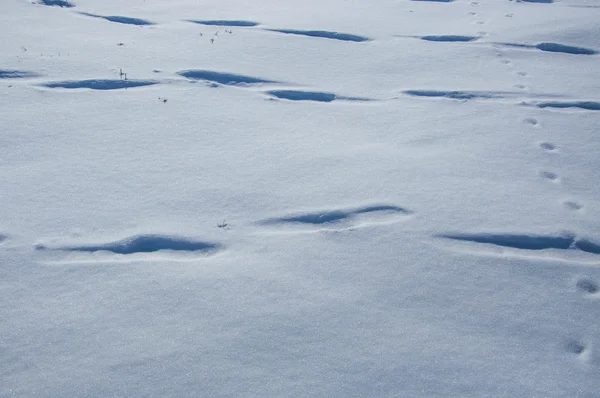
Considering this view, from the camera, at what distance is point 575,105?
4430 millimetres

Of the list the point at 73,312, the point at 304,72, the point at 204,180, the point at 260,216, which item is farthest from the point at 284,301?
the point at 304,72

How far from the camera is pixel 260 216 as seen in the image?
3.04m

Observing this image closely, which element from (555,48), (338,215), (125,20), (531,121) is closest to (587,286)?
(338,215)

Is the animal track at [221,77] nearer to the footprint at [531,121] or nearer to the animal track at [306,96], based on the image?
the animal track at [306,96]

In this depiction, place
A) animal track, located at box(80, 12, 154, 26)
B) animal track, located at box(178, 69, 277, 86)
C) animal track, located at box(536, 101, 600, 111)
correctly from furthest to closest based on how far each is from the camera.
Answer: animal track, located at box(80, 12, 154, 26), animal track, located at box(178, 69, 277, 86), animal track, located at box(536, 101, 600, 111)

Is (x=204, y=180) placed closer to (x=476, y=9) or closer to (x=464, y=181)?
(x=464, y=181)

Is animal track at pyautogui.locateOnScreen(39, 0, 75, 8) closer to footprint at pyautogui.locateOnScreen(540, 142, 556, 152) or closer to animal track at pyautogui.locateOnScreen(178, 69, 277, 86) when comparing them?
animal track at pyautogui.locateOnScreen(178, 69, 277, 86)

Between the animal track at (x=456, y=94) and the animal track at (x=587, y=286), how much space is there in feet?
7.20

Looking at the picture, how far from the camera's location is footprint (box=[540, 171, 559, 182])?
342 cm

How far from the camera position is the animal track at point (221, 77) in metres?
4.69

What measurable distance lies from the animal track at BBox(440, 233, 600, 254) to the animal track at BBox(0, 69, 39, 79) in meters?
3.59

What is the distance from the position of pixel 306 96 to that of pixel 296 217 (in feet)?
5.68

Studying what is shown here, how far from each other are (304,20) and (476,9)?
7.06 feet

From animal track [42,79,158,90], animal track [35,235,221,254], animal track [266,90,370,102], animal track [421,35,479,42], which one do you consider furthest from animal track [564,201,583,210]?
animal track [42,79,158,90]
